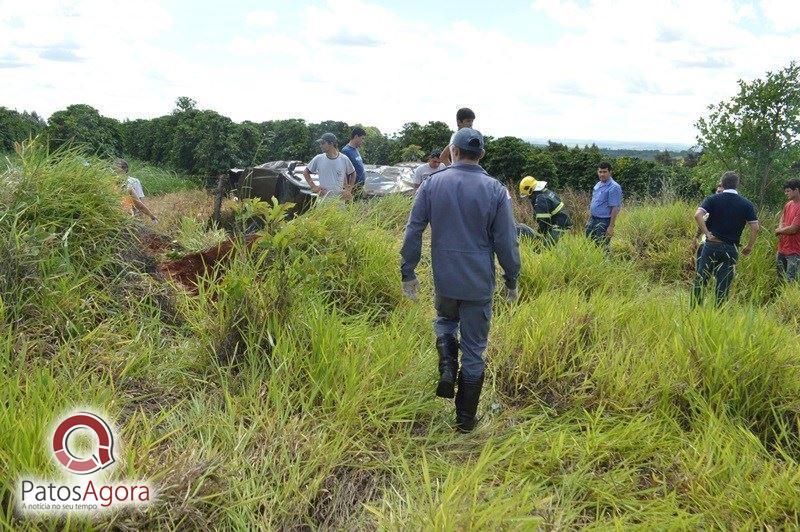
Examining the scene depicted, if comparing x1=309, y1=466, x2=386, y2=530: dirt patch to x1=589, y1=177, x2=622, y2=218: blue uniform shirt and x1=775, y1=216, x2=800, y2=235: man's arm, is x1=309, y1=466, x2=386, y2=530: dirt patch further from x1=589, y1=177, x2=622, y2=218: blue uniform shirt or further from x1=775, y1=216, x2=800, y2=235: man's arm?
x1=775, y1=216, x2=800, y2=235: man's arm

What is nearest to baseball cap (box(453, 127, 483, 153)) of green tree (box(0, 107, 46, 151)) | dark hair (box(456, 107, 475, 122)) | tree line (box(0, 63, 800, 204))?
dark hair (box(456, 107, 475, 122))

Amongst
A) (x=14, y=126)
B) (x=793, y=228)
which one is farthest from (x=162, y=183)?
(x=793, y=228)

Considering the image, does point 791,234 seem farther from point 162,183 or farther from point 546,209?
point 162,183

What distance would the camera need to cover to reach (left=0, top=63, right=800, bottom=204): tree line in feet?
35.8

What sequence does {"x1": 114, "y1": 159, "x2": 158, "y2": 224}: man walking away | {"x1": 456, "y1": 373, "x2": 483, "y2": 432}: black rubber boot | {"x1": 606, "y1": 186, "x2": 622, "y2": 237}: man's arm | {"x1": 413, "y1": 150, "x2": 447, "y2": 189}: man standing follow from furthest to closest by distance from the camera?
1. {"x1": 606, "y1": 186, "x2": 622, "y2": 237}: man's arm
2. {"x1": 413, "y1": 150, "x2": 447, "y2": 189}: man standing
3. {"x1": 114, "y1": 159, "x2": 158, "y2": 224}: man walking away
4. {"x1": 456, "y1": 373, "x2": 483, "y2": 432}: black rubber boot

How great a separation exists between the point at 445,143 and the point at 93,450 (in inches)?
775

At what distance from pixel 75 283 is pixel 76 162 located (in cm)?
114

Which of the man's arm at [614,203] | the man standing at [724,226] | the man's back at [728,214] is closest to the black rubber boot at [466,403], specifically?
the man standing at [724,226]

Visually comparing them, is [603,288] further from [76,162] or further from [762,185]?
[762,185]

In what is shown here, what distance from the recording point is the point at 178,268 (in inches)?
181

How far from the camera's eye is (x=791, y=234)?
674 centimetres

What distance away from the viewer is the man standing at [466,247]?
128 inches

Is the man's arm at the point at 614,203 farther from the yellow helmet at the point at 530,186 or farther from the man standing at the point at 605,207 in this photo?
the yellow helmet at the point at 530,186

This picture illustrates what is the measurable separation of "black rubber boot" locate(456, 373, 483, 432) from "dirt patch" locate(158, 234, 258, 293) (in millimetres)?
2119
